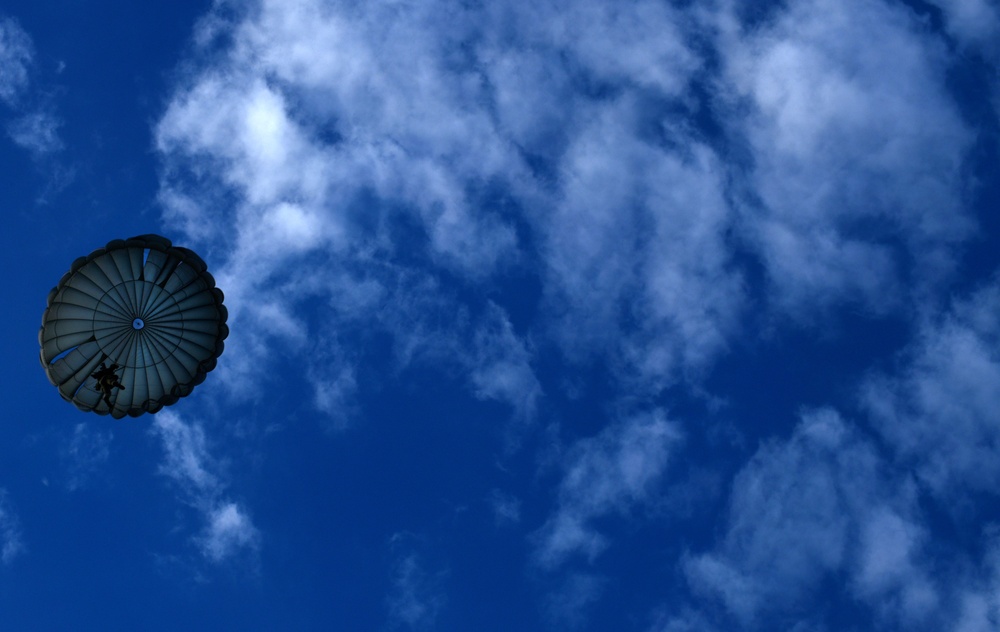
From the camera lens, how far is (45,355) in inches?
2292

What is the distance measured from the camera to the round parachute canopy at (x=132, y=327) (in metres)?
57.9

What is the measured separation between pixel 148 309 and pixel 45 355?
5830 millimetres

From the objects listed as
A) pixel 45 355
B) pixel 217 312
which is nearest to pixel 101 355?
pixel 45 355

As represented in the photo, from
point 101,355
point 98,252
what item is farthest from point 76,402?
point 98,252

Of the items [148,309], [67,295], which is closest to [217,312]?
[148,309]

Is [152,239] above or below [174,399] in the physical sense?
above

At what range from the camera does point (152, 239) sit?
58.4 metres

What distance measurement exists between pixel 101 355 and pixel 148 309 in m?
3.56

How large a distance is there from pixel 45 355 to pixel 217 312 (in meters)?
9.21

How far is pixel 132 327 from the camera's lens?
2343 inches

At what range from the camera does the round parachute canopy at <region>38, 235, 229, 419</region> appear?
5794cm

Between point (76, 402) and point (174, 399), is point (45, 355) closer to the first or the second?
point (76, 402)

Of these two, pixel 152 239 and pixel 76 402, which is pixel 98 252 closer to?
pixel 152 239

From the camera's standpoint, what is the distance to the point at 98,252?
2265 inches
